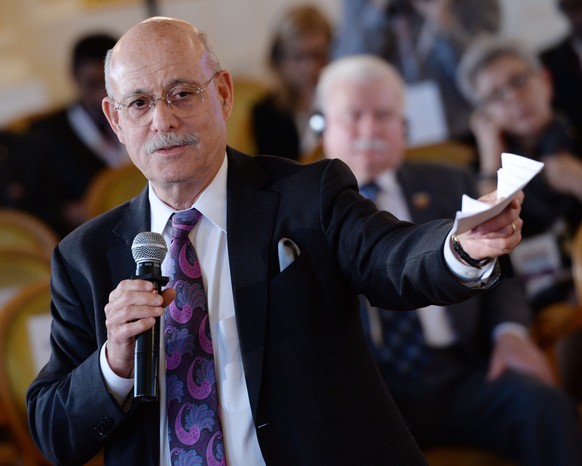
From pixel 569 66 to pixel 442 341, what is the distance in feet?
8.32

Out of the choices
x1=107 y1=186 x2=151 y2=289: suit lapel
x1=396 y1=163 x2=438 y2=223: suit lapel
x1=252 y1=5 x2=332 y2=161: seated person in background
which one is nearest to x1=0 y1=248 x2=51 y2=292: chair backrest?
x1=396 y1=163 x2=438 y2=223: suit lapel

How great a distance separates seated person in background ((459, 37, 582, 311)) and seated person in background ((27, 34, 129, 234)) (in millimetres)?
1848

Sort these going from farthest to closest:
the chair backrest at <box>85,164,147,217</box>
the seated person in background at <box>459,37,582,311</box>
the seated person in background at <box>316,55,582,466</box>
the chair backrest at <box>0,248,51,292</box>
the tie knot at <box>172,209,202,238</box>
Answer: the chair backrest at <box>85,164,147,217</box> < the seated person in background at <box>459,37,582,311</box> < the chair backrest at <box>0,248,51,292</box> < the seated person in background at <box>316,55,582,466</box> < the tie knot at <box>172,209,202,238</box>

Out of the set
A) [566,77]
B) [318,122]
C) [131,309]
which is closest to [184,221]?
[131,309]

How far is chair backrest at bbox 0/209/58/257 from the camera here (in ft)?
15.0

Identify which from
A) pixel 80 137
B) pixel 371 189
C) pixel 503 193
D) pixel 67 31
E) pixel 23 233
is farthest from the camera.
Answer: pixel 67 31

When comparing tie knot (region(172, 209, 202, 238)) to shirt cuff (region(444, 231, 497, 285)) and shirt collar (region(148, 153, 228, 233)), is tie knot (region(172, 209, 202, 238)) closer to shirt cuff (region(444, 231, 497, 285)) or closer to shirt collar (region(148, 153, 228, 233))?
shirt collar (region(148, 153, 228, 233))

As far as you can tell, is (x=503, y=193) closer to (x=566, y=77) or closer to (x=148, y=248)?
(x=148, y=248)

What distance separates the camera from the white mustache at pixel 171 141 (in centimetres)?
181

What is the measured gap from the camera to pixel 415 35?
5.38 m

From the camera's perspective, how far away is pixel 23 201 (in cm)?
532

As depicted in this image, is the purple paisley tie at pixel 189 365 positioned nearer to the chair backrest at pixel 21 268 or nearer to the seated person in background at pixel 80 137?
the chair backrest at pixel 21 268

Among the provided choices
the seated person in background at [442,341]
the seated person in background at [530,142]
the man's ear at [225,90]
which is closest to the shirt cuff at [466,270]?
the man's ear at [225,90]

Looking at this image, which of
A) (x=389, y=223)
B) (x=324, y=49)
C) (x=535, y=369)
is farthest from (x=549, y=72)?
(x=389, y=223)
